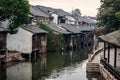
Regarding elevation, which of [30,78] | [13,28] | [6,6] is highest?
[6,6]

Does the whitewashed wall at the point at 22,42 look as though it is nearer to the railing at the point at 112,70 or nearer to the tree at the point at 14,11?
the tree at the point at 14,11

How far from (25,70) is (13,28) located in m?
9.61

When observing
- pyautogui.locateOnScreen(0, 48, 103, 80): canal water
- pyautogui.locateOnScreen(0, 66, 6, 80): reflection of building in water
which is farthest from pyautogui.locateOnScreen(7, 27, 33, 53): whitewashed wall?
pyautogui.locateOnScreen(0, 66, 6, 80): reflection of building in water

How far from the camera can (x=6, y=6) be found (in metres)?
47.3

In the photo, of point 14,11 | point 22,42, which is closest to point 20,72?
point 14,11

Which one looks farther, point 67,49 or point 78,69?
point 67,49

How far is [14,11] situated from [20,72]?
36.5ft

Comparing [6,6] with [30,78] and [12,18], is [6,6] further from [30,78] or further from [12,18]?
[30,78]

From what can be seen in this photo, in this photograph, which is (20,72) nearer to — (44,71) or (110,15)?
(44,71)

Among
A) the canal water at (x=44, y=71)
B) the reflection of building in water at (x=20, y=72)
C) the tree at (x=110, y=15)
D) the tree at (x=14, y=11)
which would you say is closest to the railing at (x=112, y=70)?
the canal water at (x=44, y=71)

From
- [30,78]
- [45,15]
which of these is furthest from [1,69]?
[45,15]

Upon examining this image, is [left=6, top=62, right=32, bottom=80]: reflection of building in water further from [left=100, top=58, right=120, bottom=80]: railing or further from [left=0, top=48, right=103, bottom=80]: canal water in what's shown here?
[left=100, top=58, right=120, bottom=80]: railing

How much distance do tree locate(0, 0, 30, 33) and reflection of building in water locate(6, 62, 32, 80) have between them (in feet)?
21.2

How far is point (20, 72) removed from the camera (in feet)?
133
